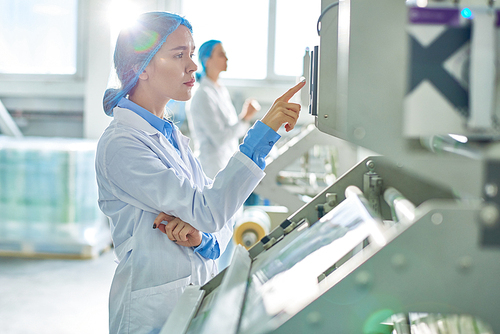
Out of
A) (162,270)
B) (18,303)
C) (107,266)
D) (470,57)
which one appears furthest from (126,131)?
(107,266)

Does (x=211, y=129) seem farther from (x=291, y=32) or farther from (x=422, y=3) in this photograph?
(x=422, y=3)

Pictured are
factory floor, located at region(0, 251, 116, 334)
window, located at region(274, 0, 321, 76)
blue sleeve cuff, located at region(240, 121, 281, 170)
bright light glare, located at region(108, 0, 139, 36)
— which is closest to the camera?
blue sleeve cuff, located at region(240, 121, 281, 170)

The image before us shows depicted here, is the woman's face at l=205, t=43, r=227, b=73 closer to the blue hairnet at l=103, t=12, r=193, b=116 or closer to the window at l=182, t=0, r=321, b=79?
the window at l=182, t=0, r=321, b=79

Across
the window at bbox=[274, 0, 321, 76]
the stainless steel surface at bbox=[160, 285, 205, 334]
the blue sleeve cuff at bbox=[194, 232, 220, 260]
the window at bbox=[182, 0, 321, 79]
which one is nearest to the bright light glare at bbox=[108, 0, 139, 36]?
the window at bbox=[182, 0, 321, 79]

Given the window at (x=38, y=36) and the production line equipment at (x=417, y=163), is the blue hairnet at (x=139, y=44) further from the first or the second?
the window at (x=38, y=36)

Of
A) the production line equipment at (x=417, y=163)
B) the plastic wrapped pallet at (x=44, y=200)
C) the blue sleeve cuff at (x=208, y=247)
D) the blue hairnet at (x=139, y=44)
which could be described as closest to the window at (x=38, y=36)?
the plastic wrapped pallet at (x=44, y=200)

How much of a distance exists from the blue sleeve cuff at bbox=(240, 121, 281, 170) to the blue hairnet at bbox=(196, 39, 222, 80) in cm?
202

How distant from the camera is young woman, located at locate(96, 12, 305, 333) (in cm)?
95

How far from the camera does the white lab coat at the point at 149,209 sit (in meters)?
0.95

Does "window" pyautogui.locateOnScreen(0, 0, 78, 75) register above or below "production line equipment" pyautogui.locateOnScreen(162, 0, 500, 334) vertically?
above

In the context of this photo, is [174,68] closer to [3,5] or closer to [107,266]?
[107,266]

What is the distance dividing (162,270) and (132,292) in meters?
0.08

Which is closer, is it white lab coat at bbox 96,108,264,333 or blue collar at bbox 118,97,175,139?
white lab coat at bbox 96,108,264,333

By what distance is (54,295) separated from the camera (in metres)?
2.87
